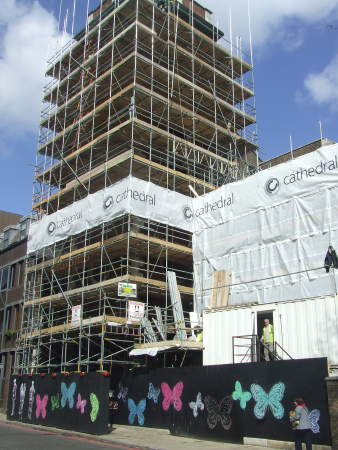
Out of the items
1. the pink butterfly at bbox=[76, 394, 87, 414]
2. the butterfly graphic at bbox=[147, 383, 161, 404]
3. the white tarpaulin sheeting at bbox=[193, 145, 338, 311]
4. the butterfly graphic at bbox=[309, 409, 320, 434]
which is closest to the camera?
the butterfly graphic at bbox=[309, 409, 320, 434]

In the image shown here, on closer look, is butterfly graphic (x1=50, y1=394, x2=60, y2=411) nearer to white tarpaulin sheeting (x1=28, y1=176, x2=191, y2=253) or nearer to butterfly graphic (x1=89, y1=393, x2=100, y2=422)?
butterfly graphic (x1=89, y1=393, x2=100, y2=422)

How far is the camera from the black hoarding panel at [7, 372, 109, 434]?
18.4 m

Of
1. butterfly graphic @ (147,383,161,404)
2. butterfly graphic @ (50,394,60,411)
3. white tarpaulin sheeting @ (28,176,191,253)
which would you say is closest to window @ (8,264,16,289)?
white tarpaulin sheeting @ (28,176,191,253)

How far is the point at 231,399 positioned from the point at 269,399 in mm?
1508

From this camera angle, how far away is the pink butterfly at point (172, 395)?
1733 cm

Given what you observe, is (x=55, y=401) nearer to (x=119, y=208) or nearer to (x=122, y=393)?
(x=122, y=393)

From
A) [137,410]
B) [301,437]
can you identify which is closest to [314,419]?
[301,437]

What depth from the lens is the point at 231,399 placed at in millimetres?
15258

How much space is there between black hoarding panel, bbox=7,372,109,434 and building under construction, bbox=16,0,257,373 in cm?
190

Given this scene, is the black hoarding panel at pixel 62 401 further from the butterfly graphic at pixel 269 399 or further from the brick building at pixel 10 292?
the brick building at pixel 10 292

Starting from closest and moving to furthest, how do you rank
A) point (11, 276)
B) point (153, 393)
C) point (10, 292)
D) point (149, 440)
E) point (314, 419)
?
1. point (314, 419)
2. point (149, 440)
3. point (153, 393)
4. point (10, 292)
5. point (11, 276)

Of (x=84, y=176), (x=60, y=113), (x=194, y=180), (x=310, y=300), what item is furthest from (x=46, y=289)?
(x=310, y=300)

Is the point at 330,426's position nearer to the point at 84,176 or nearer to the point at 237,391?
the point at 237,391

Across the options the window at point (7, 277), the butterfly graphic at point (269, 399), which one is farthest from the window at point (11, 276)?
the butterfly graphic at point (269, 399)
